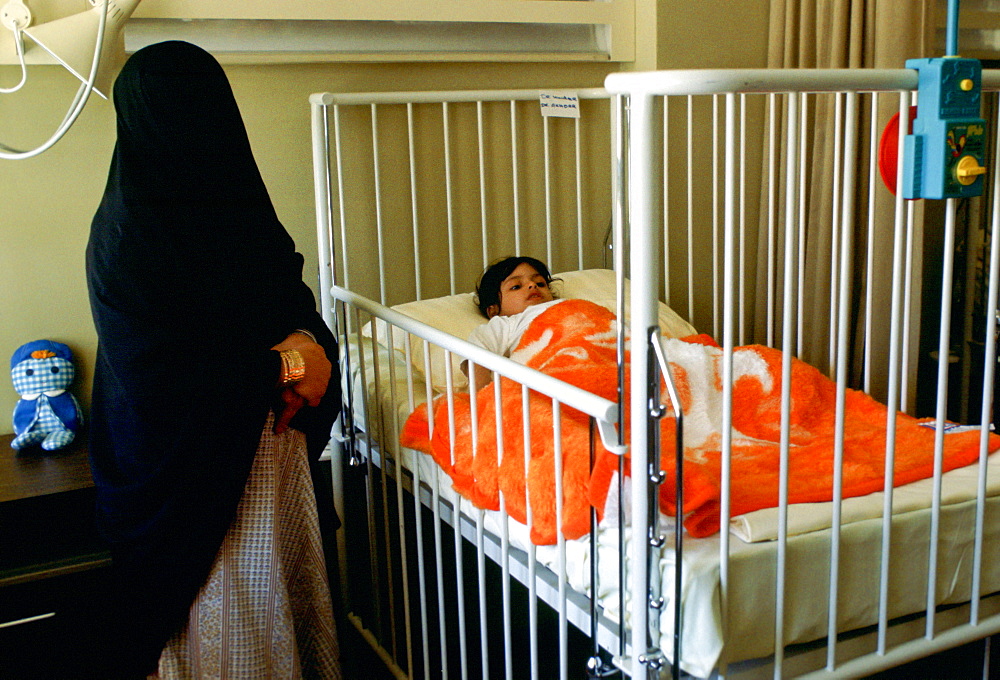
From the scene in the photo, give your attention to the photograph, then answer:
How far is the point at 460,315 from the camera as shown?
2461mm

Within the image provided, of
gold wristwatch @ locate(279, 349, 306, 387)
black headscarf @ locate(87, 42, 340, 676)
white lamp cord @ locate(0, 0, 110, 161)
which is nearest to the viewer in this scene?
black headscarf @ locate(87, 42, 340, 676)

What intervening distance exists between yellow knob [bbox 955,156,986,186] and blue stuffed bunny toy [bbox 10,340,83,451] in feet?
5.93

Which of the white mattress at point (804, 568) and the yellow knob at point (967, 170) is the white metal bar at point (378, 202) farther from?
the yellow knob at point (967, 170)

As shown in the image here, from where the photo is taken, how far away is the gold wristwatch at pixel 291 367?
1.78 m

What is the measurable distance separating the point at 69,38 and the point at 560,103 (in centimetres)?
125

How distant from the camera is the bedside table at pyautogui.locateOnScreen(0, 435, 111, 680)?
5.94ft

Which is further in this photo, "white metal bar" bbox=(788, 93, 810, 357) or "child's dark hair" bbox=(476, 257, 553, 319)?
"child's dark hair" bbox=(476, 257, 553, 319)

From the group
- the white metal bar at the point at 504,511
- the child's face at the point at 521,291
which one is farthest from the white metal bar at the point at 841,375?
the child's face at the point at 521,291

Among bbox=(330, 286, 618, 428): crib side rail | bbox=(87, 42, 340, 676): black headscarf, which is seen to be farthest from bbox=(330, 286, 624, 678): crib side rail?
bbox=(87, 42, 340, 676): black headscarf

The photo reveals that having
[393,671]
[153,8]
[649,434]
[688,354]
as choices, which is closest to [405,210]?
[153,8]

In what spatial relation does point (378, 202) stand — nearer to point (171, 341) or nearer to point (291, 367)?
point (291, 367)

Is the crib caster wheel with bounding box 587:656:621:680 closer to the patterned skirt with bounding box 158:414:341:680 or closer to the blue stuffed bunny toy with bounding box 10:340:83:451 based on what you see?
the patterned skirt with bounding box 158:414:341:680

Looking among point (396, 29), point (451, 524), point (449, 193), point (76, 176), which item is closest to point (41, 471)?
point (76, 176)

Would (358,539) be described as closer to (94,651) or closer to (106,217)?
(94,651)
